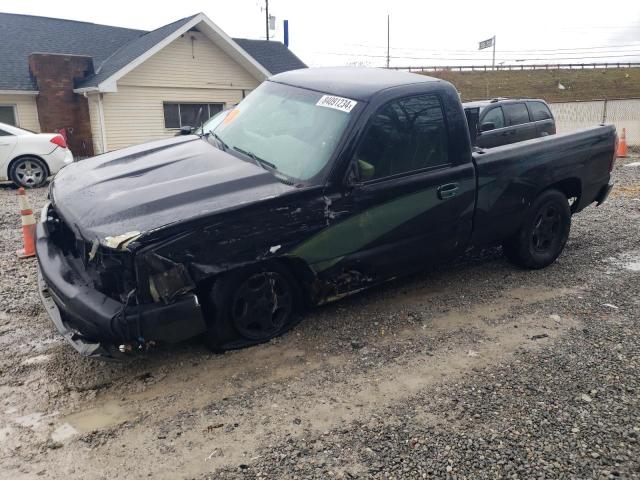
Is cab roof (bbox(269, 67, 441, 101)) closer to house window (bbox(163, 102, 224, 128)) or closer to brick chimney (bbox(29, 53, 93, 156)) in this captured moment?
house window (bbox(163, 102, 224, 128))

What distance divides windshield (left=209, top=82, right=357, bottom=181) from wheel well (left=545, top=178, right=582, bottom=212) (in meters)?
2.69

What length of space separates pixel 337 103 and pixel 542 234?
277 centimetres

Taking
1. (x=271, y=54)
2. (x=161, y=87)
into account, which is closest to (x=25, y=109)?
(x=161, y=87)

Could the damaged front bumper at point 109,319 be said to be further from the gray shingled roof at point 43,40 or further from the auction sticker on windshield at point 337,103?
the gray shingled roof at point 43,40

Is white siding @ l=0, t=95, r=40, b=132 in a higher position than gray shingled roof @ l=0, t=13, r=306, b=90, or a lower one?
lower

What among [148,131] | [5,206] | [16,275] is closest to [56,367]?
[16,275]

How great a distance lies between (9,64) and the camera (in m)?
16.9

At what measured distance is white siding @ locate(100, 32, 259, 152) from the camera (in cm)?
1648

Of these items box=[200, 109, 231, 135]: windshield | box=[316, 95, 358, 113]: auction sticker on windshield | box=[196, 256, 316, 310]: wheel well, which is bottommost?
box=[196, 256, 316, 310]: wheel well

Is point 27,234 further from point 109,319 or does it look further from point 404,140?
point 404,140

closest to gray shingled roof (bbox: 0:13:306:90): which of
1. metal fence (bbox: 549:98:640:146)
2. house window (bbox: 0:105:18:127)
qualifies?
house window (bbox: 0:105:18:127)

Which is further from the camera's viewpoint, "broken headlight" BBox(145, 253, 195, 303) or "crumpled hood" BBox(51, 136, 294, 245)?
"crumpled hood" BBox(51, 136, 294, 245)

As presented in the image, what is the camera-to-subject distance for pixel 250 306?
3.60 metres

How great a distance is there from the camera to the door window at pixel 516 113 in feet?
34.7
